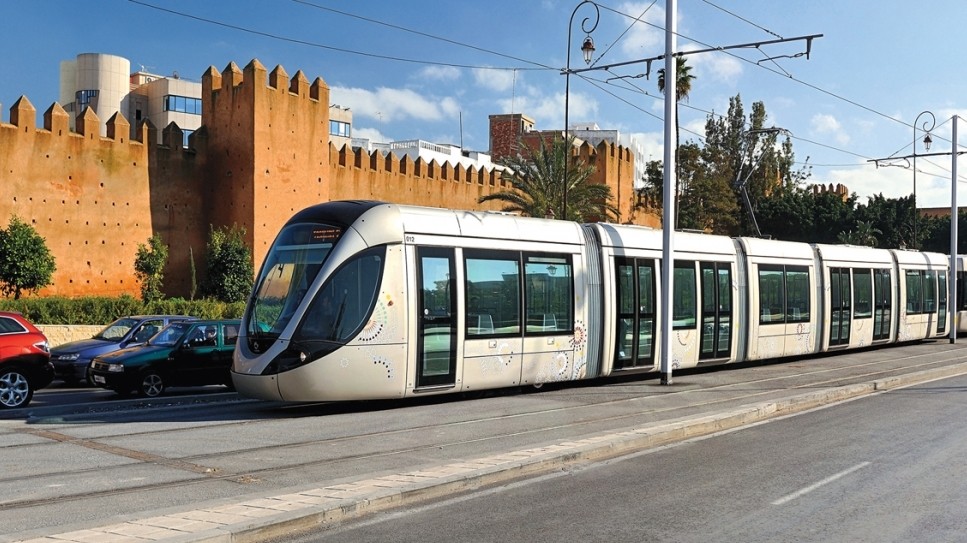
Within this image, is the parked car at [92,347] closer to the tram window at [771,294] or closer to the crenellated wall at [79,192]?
the tram window at [771,294]

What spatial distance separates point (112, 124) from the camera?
35281 mm

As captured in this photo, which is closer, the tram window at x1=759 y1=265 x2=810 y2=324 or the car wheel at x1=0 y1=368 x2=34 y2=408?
the car wheel at x1=0 y1=368 x2=34 y2=408

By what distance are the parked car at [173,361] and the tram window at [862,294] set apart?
648 inches

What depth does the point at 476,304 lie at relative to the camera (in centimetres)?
1409

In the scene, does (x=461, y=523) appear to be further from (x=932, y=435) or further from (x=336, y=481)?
(x=932, y=435)

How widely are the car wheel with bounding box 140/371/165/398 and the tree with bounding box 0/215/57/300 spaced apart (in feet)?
52.4

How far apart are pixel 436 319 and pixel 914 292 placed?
69.6ft

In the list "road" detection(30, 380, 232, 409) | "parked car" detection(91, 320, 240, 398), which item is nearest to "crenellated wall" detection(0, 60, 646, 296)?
"road" detection(30, 380, 232, 409)

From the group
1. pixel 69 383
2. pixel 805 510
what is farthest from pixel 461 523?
pixel 69 383

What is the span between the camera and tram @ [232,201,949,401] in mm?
12609

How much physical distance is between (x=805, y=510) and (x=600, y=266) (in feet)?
31.5

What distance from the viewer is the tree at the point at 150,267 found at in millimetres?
34938

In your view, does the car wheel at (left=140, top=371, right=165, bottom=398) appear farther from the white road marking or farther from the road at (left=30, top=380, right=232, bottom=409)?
the white road marking

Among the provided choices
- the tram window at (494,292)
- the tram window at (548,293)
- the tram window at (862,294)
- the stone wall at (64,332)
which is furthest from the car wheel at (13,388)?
the tram window at (862,294)
